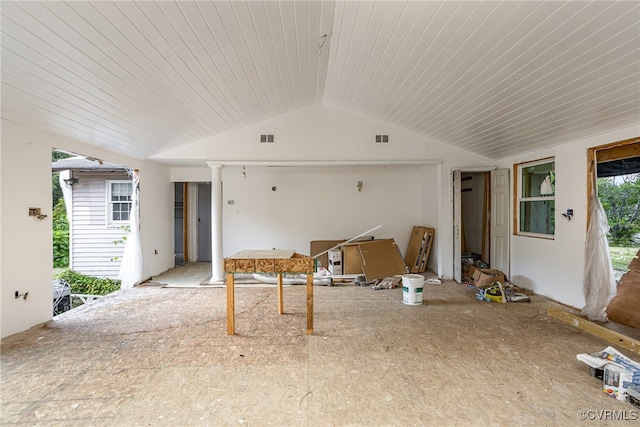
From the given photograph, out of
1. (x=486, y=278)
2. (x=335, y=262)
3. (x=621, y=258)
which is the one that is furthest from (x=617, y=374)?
(x=335, y=262)

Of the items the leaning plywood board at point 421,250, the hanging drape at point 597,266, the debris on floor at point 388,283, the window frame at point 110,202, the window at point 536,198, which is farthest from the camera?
the window frame at point 110,202

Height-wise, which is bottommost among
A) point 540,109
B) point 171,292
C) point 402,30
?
point 171,292

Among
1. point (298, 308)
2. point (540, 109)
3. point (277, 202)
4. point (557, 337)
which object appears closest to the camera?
point (557, 337)

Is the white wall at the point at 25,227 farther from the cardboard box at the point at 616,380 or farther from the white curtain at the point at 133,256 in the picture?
the cardboard box at the point at 616,380

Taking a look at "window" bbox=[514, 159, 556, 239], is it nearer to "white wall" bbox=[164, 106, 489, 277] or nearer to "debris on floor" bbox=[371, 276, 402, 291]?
"white wall" bbox=[164, 106, 489, 277]

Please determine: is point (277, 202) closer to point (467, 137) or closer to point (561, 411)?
point (467, 137)

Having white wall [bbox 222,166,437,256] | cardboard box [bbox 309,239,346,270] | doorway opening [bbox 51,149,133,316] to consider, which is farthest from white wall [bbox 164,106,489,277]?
doorway opening [bbox 51,149,133,316]

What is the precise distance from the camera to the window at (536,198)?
4.33 m

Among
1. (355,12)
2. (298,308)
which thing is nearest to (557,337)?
(298,308)

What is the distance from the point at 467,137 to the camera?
15.6 ft

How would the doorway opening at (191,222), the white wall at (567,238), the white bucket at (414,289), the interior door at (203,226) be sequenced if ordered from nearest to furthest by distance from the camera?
the white wall at (567,238), the white bucket at (414,289), the doorway opening at (191,222), the interior door at (203,226)

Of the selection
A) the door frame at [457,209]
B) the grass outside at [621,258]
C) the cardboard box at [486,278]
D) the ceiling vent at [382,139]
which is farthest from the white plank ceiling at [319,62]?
the cardboard box at [486,278]

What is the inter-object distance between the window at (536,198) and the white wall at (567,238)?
17cm

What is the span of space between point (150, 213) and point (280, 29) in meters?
4.63
